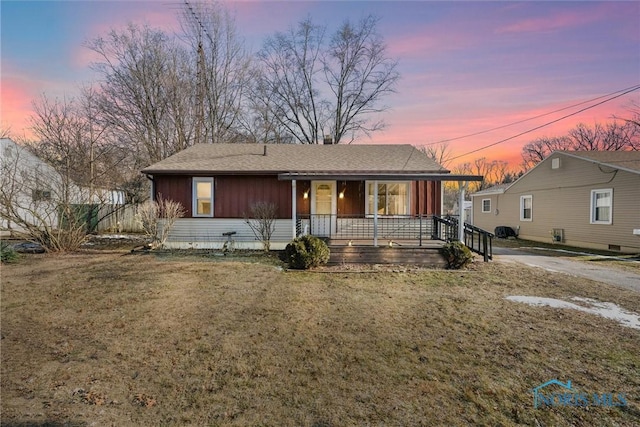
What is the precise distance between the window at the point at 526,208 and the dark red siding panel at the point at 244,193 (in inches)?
570

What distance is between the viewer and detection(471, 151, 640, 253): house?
12188mm

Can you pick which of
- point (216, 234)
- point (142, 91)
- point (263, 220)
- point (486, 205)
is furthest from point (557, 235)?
point (142, 91)

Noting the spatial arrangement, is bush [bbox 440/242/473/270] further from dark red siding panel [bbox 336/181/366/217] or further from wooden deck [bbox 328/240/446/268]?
dark red siding panel [bbox 336/181/366/217]

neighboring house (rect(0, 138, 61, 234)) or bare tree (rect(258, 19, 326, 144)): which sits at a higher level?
bare tree (rect(258, 19, 326, 144))

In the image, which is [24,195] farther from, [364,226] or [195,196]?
[364,226]

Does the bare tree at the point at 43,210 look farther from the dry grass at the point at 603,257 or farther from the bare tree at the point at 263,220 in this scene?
the dry grass at the point at 603,257

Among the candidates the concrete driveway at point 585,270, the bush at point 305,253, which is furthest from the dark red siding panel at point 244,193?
the concrete driveway at point 585,270

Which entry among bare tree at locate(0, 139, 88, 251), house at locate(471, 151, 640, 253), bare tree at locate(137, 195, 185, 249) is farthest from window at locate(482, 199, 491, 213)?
bare tree at locate(0, 139, 88, 251)

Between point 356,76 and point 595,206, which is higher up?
point 356,76

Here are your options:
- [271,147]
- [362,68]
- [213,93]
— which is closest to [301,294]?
[271,147]

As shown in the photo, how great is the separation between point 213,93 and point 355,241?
18628 mm

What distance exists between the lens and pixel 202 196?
37.4 feet

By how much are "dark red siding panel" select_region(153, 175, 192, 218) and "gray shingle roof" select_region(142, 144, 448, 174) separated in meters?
0.42

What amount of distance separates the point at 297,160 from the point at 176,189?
463cm
